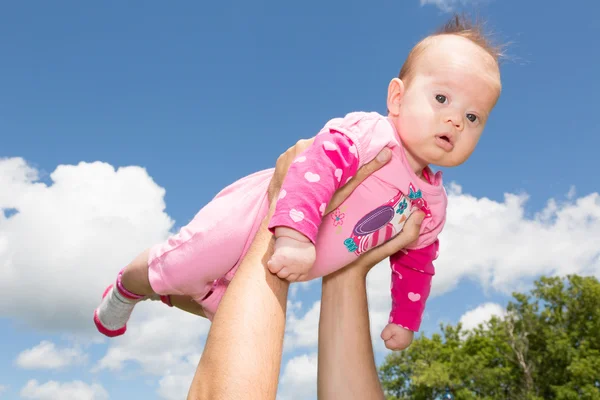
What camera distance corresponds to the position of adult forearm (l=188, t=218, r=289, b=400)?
2.02 metres

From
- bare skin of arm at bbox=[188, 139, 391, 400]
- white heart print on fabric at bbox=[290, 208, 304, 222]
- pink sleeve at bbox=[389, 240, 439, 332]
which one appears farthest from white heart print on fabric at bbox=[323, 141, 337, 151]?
pink sleeve at bbox=[389, 240, 439, 332]

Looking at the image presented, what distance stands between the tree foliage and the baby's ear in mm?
31855

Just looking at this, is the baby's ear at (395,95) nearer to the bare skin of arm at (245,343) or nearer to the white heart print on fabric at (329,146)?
the white heart print on fabric at (329,146)

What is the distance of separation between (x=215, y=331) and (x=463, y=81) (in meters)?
2.07

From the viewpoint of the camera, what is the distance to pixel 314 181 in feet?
9.64

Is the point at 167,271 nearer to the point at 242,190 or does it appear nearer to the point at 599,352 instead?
the point at 242,190

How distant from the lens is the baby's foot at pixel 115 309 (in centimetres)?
417

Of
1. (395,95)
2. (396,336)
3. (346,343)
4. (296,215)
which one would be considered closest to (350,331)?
(346,343)

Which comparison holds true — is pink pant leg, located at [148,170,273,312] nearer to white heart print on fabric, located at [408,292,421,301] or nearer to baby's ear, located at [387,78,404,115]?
baby's ear, located at [387,78,404,115]

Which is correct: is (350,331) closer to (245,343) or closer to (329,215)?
(329,215)

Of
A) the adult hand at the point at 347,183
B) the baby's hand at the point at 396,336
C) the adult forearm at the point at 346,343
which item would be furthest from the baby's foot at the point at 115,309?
the baby's hand at the point at 396,336

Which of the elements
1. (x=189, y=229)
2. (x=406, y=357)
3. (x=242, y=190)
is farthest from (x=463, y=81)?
(x=406, y=357)

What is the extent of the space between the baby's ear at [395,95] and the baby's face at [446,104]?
0.02 meters

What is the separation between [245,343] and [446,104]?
195 centimetres
